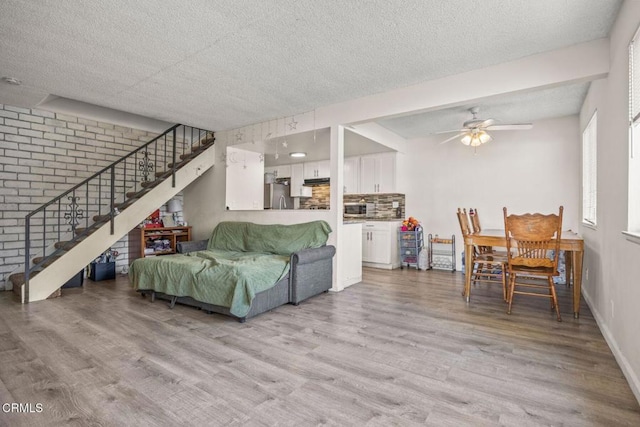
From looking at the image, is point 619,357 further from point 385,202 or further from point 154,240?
point 154,240

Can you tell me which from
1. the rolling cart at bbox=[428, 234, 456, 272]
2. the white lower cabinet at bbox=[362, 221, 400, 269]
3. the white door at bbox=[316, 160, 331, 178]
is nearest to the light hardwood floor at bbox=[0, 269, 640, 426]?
the rolling cart at bbox=[428, 234, 456, 272]

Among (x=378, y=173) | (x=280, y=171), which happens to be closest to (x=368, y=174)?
(x=378, y=173)

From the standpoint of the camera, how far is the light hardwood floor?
1.74 meters

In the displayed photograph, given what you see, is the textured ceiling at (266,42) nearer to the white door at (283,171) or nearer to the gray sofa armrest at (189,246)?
the gray sofa armrest at (189,246)

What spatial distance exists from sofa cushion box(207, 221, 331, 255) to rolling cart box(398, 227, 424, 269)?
2.27 meters

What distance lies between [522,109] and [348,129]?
8.36ft

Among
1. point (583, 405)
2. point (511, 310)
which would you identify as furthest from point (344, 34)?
point (511, 310)

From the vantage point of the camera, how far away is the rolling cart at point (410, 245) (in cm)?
609

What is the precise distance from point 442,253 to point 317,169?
3.27 metres

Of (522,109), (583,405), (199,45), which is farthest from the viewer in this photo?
(522,109)

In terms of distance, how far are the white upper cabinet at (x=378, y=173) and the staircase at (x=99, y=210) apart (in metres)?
3.06

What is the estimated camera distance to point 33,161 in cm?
476

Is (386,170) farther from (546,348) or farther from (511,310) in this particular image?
(546,348)

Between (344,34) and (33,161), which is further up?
(344,34)
